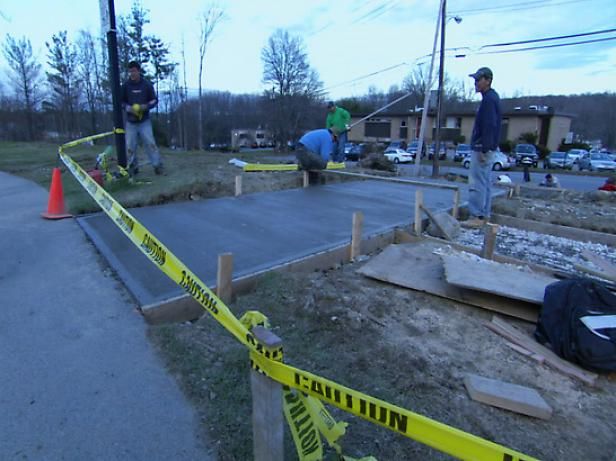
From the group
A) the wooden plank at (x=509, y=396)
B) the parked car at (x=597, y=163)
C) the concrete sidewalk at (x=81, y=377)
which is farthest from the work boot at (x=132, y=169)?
the parked car at (x=597, y=163)

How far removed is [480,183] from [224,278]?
5160mm

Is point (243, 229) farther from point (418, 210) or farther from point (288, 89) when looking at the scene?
point (288, 89)

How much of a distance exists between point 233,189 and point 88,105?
38464mm

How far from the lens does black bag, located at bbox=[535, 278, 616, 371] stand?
2947 mm

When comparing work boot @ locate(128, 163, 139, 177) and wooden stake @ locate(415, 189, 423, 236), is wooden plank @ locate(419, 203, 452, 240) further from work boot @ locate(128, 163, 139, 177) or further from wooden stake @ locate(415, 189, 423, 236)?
work boot @ locate(128, 163, 139, 177)

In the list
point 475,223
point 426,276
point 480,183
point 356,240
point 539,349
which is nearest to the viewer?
point 539,349

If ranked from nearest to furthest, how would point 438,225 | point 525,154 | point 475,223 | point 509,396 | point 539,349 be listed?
point 509,396
point 539,349
point 438,225
point 475,223
point 525,154

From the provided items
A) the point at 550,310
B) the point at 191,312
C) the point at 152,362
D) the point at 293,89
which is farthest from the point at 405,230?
the point at 293,89

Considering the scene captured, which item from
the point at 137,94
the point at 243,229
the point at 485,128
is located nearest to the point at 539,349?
the point at 243,229

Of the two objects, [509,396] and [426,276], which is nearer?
[509,396]

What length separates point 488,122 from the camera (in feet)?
20.5

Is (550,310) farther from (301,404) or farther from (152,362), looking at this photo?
(152,362)

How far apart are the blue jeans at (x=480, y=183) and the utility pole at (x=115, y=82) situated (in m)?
6.66

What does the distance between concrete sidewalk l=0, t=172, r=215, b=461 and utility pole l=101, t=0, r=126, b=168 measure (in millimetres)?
4331
